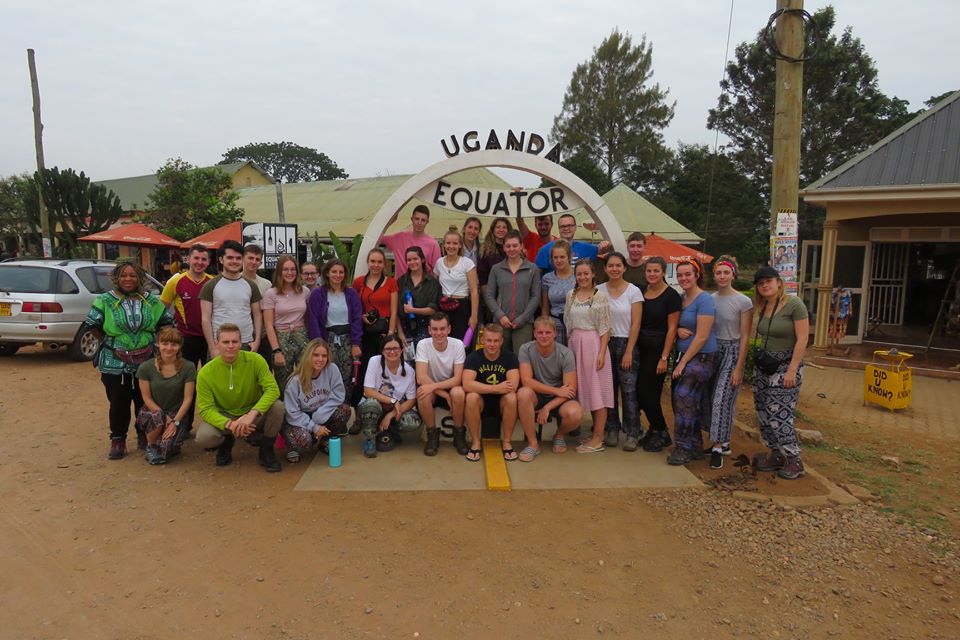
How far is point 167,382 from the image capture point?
15.6 ft

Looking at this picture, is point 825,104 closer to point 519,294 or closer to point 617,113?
point 617,113

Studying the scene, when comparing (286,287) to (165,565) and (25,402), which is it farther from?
(25,402)

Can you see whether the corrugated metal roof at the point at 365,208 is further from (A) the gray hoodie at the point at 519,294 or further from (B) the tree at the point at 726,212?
(A) the gray hoodie at the point at 519,294

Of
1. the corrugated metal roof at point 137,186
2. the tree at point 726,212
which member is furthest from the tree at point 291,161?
the tree at point 726,212

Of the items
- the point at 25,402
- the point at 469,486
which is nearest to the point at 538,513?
the point at 469,486

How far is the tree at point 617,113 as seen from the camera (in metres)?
37.2

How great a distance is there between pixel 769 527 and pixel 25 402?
7.71 meters

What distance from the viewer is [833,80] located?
89.9ft

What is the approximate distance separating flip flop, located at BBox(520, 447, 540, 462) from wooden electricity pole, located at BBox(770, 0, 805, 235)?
136 inches

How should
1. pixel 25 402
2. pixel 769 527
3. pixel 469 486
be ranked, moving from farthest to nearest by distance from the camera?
pixel 25 402 < pixel 469 486 < pixel 769 527

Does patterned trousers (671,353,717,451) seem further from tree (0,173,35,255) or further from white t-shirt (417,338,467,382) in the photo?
tree (0,173,35,255)

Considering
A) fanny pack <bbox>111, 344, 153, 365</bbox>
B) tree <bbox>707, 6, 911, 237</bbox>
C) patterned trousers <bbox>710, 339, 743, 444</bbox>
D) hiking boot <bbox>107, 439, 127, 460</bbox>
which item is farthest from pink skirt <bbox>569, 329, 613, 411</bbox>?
tree <bbox>707, 6, 911, 237</bbox>

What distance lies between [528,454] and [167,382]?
298cm

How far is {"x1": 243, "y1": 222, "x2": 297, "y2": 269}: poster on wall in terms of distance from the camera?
10.7 metres
